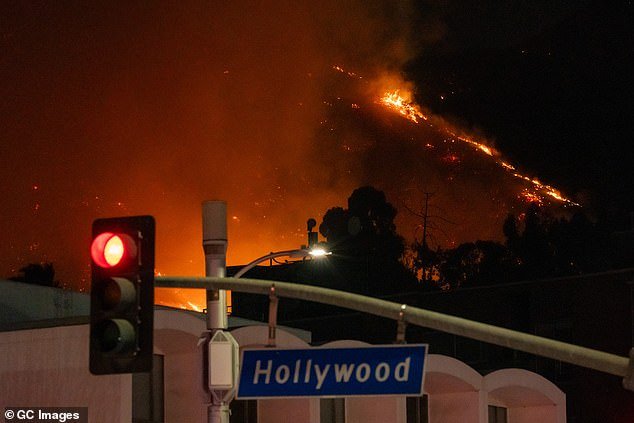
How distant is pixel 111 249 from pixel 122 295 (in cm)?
44

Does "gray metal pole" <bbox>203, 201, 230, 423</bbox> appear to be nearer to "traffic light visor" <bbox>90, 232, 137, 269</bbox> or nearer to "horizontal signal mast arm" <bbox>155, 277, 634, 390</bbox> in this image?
"horizontal signal mast arm" <bbox>155, 277, 634, 390</bbox>

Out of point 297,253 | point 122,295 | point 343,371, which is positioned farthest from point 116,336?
point 297,253

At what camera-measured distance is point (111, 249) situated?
10.3 m

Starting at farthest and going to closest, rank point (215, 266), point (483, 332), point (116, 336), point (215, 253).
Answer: point (215, 253) → point (215, 266) → point (483, 332) → point (116, 336)

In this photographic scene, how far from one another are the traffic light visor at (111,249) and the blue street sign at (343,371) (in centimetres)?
255

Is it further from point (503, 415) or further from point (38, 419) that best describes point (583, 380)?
point (38, 419)

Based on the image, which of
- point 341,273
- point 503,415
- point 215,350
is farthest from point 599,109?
point 215,350

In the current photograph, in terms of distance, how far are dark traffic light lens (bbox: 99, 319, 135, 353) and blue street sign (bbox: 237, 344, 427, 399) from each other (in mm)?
2436

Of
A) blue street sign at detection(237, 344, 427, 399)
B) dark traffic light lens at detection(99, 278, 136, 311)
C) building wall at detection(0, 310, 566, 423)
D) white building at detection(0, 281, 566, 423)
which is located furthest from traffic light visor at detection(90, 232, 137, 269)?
building wall at detection(0, 310, 566, 423)

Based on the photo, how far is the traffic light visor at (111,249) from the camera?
10.3 metres

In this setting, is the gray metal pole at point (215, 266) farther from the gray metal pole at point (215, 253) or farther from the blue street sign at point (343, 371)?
the blue street sign at point (343, 371)

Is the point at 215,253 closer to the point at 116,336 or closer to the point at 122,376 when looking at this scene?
the point at 116,336

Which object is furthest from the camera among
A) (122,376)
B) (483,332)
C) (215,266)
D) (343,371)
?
(122,376)

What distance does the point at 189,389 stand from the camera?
30812 mm
